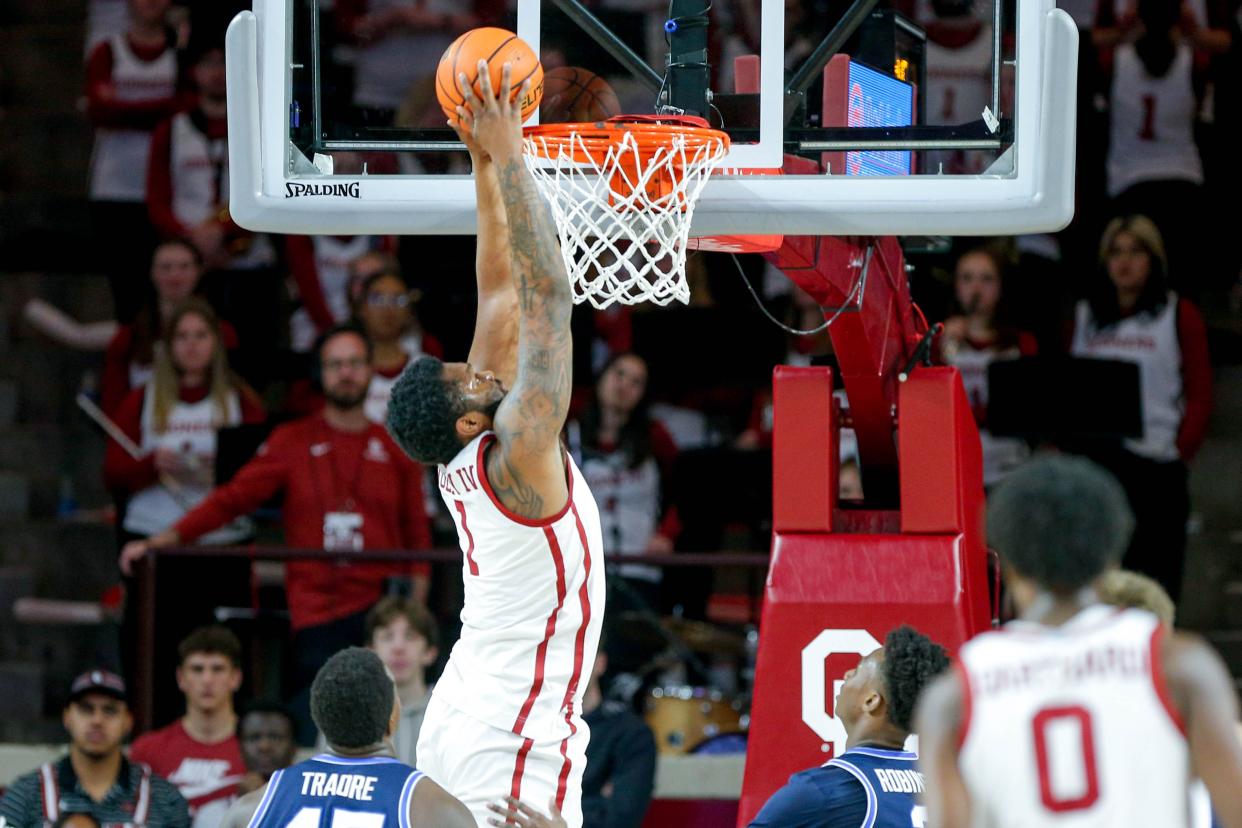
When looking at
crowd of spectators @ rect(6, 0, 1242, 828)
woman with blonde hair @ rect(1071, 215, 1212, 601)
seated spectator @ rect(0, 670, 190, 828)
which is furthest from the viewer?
woman with blonde hair @ rect(1071, 215, 1212, 601)

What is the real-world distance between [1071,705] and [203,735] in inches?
195

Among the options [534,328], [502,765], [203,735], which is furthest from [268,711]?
[534,328]

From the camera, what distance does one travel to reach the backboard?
4.48 meters

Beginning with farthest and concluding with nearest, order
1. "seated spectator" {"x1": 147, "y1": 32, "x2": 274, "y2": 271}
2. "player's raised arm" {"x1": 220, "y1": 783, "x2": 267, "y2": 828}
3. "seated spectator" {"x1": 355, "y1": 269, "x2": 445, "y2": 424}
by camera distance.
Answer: "seated spectator" {"x1": 147, "y1": 32, "x2": 274, "y2": 271} → "seated spectator" {"x1": 355, "y1": 269, "x2": 445, "y2": 424} → "player's raised arm" {"x1": 220, "y1": 783, "x2": 267, "y2": 828}

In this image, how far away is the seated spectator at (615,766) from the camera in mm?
6906

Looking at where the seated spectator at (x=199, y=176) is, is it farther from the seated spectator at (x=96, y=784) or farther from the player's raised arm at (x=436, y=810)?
the player's raised arm at (x=436, y=810)

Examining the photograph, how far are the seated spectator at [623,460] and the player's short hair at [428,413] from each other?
3963 millimetres

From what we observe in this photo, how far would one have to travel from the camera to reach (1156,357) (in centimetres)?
823

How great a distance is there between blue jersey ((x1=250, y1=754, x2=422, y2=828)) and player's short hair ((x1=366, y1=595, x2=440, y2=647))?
2.65 metres

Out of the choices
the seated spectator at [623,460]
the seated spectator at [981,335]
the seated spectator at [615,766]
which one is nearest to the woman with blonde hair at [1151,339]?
the seated spectator at [981,335]

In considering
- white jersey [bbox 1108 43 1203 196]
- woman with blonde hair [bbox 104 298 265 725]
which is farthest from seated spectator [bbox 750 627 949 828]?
white jersey [bbox 1108 43 1203 196]

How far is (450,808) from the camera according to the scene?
13.7 ft

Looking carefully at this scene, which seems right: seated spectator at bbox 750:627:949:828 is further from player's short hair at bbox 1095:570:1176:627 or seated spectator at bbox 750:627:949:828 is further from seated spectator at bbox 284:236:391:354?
seated spectator at bbox 284:236:391:354

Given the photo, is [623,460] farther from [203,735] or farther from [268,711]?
[203,735]
